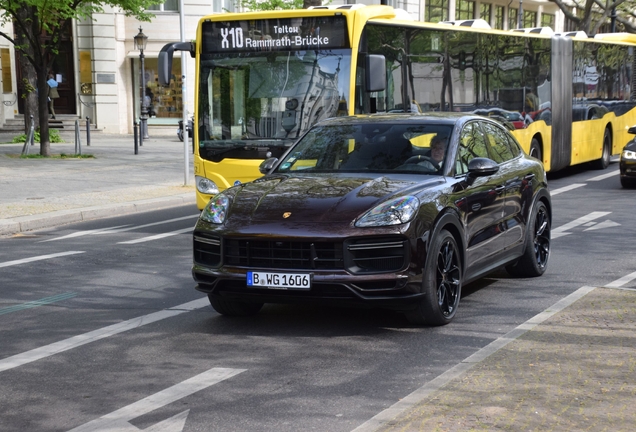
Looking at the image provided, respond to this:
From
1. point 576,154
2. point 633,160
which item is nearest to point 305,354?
point 633,160

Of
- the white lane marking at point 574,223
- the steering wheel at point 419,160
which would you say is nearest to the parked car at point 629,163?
the white lane marking at point 574,223

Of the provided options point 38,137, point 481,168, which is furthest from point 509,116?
point 38,137

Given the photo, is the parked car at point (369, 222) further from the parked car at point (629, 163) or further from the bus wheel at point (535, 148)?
the bus wheel at point (535, 148)

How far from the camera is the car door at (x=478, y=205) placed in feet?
25.8

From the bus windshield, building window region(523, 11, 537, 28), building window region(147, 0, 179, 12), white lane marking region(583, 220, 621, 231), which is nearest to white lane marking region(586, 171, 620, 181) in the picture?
white lane marking region(583, 220, 621, 231)

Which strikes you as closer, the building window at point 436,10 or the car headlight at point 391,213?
the car headlight at point 391,213

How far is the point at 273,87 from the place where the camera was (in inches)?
523

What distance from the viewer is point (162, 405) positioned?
5.49m

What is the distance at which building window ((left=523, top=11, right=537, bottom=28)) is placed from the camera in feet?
208

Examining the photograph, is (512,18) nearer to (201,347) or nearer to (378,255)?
(378,255)

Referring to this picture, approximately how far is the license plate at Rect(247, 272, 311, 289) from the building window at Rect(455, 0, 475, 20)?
165 ft

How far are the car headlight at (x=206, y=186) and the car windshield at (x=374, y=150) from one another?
493cm

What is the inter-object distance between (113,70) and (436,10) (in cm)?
1940

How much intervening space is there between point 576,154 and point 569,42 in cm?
255
